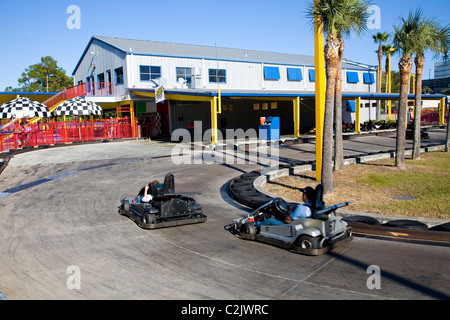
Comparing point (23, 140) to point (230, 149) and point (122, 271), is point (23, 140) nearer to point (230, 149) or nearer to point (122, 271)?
point (230, 149)

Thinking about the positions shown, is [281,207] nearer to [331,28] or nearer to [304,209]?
[304,209]

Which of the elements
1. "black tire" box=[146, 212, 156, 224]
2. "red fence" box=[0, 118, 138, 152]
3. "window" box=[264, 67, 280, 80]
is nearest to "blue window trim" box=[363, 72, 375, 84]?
"window" box=[264, 67, 280, 80]

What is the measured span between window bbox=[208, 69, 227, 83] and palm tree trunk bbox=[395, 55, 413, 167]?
59.5 ft

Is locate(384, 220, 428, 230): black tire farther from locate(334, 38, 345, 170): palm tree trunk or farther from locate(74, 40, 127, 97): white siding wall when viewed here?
locate(74, 40, 127, 97): white siding wall

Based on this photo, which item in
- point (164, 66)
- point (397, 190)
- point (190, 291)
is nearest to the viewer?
point (190, 291)

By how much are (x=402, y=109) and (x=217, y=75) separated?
61.9 feet

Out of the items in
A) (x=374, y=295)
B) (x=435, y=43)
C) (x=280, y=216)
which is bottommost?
(x=374, y=295)

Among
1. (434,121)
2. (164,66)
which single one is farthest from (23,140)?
(434,121)

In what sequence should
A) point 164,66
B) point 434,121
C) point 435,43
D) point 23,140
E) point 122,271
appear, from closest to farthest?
point 122,271 → point 435,43 → point 23,140 → point 164,66 → point 434,121

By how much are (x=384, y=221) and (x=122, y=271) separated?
5.02m

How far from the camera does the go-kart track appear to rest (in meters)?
4.50

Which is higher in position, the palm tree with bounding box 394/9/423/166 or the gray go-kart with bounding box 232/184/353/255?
the palm tree with bounding box 394/9/423/166

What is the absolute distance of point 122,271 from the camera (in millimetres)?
5199

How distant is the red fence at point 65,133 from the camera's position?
73.0 feet
